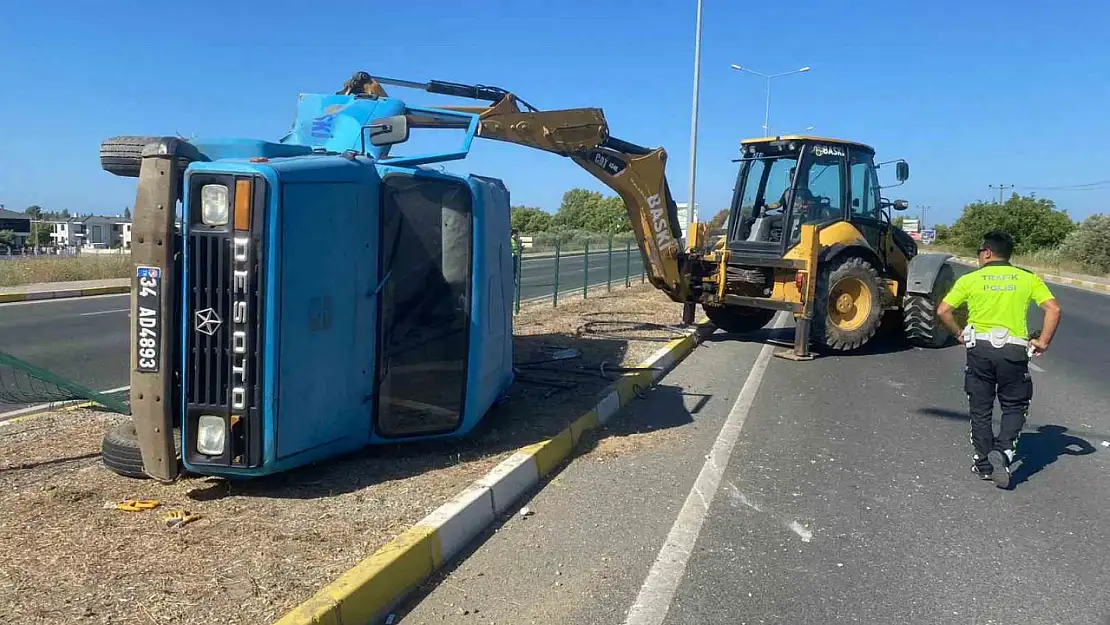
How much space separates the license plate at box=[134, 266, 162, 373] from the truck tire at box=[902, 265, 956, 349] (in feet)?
33.6

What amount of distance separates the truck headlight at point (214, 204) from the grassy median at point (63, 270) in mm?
18673

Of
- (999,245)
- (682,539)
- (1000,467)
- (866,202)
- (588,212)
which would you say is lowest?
(682,539)

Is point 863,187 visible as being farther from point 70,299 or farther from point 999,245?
point 70,299

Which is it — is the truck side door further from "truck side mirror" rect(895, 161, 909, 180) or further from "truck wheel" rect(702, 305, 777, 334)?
"truck wheel" rect(702, 305, 777, 334)

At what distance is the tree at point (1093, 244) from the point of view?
38125 mm

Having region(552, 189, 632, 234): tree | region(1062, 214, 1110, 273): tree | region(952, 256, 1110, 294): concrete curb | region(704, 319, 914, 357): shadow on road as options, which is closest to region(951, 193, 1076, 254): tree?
region(1062, 214, 1110, 273): tree

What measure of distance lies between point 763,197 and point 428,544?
959 centimetres

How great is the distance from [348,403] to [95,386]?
4628 mm

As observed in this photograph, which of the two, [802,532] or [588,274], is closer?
[802,532]

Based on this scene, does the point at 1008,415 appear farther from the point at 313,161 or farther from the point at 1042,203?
the point at 1042,203

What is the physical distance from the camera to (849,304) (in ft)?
36.9

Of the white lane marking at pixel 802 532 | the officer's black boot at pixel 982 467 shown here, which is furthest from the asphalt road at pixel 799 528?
the officer's black boot at pixel 982 467

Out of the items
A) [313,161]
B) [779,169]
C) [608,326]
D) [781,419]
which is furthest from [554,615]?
[779,169]

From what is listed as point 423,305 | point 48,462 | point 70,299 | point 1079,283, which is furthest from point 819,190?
point 1079,283
